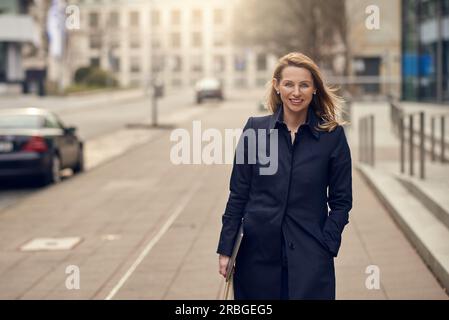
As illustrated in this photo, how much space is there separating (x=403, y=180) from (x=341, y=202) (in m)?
9.36

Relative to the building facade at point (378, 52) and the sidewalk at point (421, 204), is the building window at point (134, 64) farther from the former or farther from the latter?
the sidewalk at point (421, 204)

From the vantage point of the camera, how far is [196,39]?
13225 cm

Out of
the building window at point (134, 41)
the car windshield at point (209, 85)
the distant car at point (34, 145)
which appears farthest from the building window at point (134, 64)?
the distant car at point (34, 145)

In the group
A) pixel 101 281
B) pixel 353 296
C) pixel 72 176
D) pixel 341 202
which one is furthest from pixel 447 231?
pixel 72 176

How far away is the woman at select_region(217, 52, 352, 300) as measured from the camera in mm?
4523

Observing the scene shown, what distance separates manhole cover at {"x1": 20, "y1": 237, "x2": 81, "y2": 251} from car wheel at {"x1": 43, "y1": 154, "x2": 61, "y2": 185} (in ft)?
18.6

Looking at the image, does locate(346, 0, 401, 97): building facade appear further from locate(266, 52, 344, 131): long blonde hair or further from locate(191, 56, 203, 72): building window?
locate(191, 56, 203, 72): building window

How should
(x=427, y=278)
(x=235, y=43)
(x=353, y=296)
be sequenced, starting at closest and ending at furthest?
(x=353, y=296) < (x=427, y=278) < (x=235, y=43)

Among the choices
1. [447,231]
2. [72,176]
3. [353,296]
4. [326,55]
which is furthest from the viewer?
[326,55]

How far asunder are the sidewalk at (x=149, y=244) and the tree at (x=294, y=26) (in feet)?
90.6

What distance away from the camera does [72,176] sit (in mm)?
18281

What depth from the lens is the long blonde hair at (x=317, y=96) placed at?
15.0ft
